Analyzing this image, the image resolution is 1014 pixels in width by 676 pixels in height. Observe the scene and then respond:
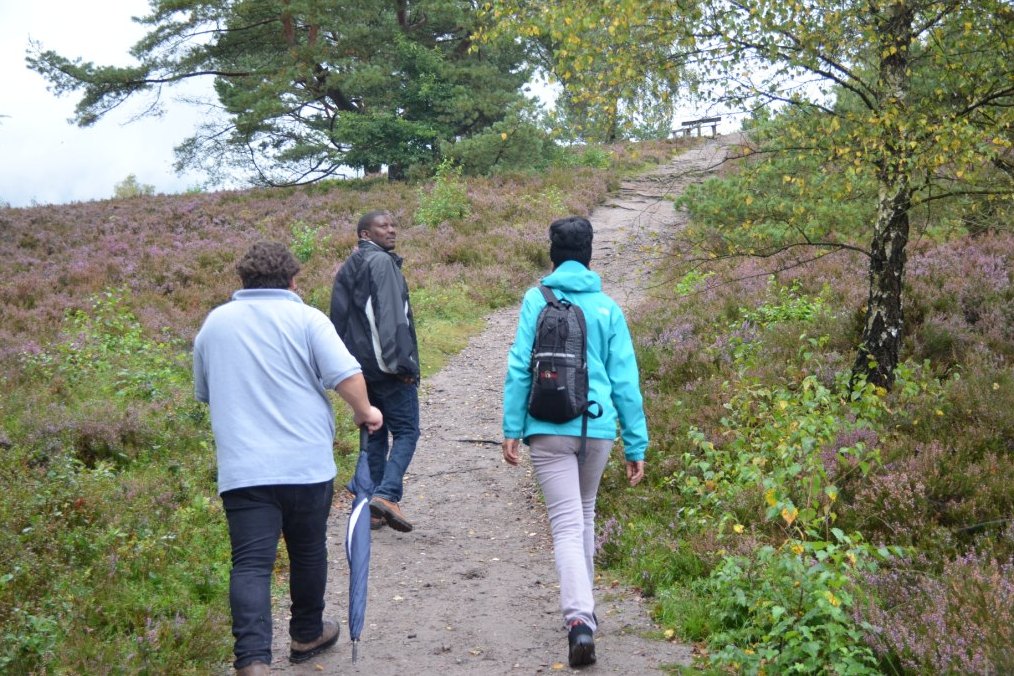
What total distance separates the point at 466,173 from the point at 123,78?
934 centimetres

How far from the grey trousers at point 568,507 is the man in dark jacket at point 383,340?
212 centimetres

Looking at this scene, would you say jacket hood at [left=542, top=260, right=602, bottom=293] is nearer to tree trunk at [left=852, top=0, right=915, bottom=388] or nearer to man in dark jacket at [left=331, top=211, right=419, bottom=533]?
man in dark jacket at [left=331, top=211, right=419, bottom=533]

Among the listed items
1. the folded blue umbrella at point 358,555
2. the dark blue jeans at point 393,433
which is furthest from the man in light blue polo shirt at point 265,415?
the dark blue jeans at point 393,433

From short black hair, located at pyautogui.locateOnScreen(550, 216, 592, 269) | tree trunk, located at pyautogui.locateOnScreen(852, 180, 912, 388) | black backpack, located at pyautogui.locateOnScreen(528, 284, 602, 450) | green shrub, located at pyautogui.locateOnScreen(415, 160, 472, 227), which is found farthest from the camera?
green shrub, located at pyautogui.locateOnScreen(415, 160, 472, 227)

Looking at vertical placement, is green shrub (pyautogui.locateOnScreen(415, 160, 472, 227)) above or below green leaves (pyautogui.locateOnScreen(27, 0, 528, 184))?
below

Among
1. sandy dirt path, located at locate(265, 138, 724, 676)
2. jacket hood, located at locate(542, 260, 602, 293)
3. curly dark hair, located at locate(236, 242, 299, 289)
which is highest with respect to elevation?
curly dark hair, located at locate(236, 242, 299, 289)

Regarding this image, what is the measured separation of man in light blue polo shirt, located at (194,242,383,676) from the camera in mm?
4184

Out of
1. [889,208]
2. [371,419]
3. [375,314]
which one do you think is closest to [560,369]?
[371,419]

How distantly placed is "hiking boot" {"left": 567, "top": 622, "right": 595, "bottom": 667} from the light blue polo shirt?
60.4 inches

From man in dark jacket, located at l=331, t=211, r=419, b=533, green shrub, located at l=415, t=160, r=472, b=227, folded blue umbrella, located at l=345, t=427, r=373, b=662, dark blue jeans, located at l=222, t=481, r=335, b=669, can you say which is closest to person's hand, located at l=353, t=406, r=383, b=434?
folded blue umbrella, located at l=345, t=427, r=373, b=662

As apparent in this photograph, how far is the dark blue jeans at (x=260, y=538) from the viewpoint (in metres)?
4.14

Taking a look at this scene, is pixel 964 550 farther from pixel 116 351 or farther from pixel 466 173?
pixel 466 173

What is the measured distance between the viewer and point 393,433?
22.7 feet

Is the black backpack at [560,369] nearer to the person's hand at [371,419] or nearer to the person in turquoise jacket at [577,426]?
the person in turquoise jacket at [577,426]
